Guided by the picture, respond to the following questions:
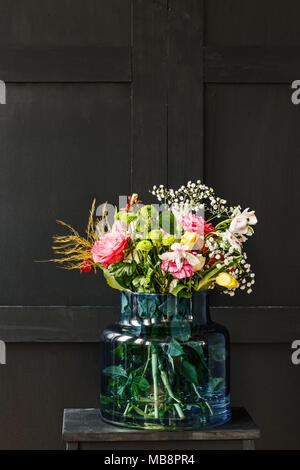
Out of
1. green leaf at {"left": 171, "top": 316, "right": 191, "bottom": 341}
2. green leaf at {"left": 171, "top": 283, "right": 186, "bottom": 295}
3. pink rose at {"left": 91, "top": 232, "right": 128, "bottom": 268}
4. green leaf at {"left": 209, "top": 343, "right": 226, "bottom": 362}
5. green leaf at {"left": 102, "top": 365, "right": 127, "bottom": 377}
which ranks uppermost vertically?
pink rose at {"left": 91, "top": 232, "right": 128, "bottom": 268}

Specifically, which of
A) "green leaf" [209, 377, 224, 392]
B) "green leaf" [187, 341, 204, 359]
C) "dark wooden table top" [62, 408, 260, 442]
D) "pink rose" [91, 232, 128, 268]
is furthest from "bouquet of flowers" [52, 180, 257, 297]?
"dark wooden table top" [62, 408, 260, 442]

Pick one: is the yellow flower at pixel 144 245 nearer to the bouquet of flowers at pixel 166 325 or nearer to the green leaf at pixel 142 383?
the bouquet of flowers at pixel 166 325

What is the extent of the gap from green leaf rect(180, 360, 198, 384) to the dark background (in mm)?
407

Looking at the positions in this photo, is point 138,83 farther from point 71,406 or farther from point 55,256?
point 71,406

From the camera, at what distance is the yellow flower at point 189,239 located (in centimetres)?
127

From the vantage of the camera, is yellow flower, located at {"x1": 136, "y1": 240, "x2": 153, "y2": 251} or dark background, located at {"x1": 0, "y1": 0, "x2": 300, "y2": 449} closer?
yellow flower, located at {"x1": 136, "y1": 240, "x2": 153, "y2": 251}

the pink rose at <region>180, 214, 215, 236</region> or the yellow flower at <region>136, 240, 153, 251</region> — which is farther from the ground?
the pink rose at <region>180, 214, 215, 236</region>

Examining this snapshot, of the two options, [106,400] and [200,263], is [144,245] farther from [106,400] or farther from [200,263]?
[106,400]

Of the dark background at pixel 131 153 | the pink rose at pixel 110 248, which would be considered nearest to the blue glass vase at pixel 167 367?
the pink rose at pixel 110 248

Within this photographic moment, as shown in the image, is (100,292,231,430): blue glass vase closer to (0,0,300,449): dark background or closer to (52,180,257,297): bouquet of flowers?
(52,180,257,297): bouquet of flowers

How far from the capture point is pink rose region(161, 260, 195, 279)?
127 centimetres

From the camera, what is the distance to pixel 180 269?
4.15 feet

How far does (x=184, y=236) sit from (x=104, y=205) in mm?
468

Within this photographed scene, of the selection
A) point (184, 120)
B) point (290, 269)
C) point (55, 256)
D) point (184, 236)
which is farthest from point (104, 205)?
point (290, 269)
